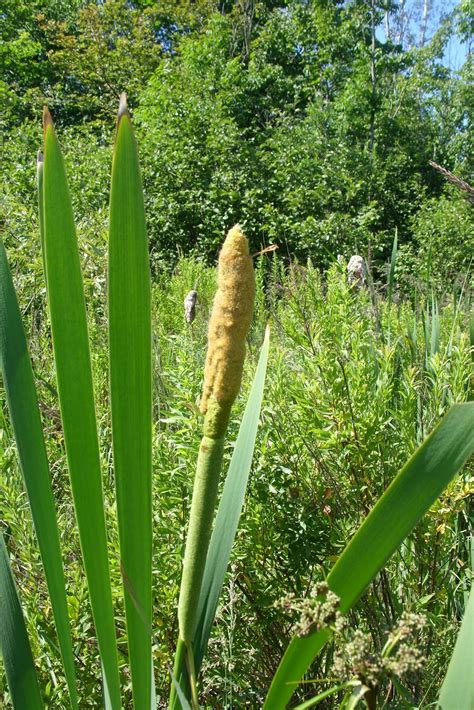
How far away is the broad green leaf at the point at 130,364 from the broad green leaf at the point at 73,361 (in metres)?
0.02

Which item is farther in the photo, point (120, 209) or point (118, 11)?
point (118, 11)

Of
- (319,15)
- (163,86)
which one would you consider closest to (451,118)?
(319,15)

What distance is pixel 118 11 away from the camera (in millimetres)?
13523

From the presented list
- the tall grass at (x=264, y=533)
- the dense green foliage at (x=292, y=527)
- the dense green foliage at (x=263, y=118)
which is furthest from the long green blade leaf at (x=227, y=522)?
the dense green foliage at (x=263, y=118)

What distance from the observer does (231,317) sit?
0.46 m

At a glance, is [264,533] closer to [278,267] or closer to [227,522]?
[227,522]

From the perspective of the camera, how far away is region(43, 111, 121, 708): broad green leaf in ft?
1.54

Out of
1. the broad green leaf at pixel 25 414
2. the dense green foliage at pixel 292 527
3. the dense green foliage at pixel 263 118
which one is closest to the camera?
the broad green leaf at pixel 25 414

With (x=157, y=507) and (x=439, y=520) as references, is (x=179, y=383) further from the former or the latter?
(x=439, y=520)

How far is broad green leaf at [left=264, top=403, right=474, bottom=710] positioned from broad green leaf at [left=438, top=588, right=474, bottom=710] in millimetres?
78

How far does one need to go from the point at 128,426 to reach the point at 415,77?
50.6ft

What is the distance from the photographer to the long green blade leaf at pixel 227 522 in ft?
2.01

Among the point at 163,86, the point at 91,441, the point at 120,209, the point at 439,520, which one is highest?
the point at 163,86

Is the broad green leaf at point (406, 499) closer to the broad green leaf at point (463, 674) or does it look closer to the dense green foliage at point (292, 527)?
the broad green leaf at point (463, 674)
